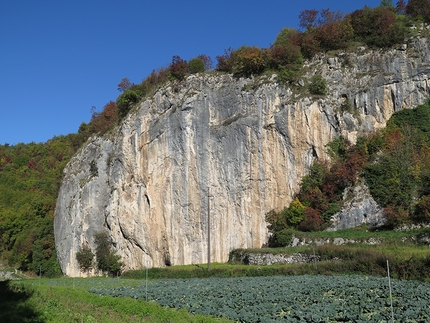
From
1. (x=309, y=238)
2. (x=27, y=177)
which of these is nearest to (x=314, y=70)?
(x=309, y=238)

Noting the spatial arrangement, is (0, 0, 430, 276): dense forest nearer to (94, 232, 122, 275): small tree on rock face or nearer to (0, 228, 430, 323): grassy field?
(0, 228, 430, 323): grassy field

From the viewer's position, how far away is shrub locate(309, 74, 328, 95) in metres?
46.2

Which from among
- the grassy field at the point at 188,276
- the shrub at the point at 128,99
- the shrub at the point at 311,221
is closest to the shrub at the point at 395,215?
the grassy field at the point at 188,276

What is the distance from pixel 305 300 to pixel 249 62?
3659 cm

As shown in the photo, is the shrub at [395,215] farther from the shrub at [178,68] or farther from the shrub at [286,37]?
the shrub at [178,68]

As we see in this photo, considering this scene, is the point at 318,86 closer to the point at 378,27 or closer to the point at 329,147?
the point at 329,147

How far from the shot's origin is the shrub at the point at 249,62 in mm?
49750

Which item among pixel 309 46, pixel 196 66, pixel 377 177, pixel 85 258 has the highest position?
pixel 309 46

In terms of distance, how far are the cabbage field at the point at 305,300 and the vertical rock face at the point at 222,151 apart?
2248 cm

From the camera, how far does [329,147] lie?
44.7 meters

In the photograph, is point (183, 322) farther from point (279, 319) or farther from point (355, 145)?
point (355, 145)

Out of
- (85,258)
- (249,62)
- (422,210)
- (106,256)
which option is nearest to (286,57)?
(249,62)

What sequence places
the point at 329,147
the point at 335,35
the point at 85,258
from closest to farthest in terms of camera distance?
1. the point at 329,147
2. the point at 335,35
3. the point at 85,258

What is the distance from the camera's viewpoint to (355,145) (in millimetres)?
43594
